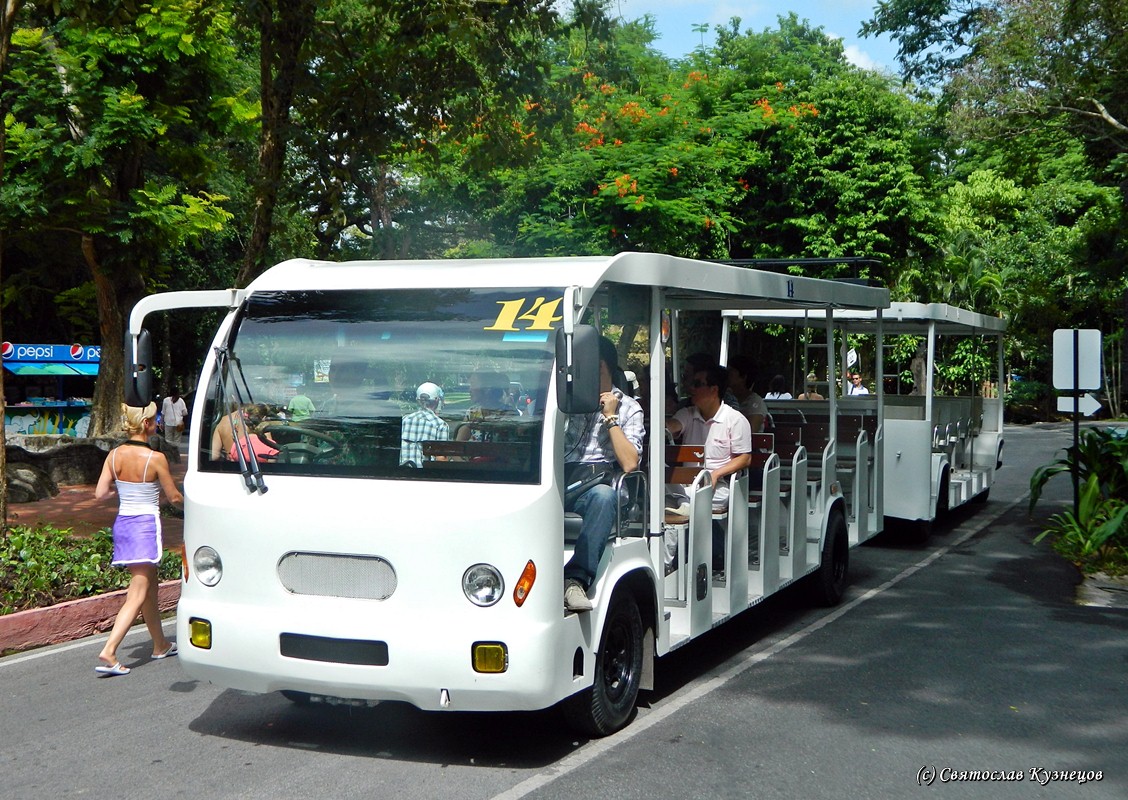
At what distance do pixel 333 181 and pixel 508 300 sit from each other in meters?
8.51

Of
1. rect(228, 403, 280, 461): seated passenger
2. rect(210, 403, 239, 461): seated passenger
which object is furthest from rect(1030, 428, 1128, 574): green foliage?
rect(210, 403, 239, 461): seated passenger

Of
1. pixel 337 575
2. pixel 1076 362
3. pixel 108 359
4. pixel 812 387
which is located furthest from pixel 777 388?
pixel 108 359

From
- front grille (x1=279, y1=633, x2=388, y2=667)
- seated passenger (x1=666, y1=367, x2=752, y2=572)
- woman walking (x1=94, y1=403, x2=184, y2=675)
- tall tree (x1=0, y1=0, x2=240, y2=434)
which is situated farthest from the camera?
tall tree (x1=0, y1=0, x2=240, y2=434)

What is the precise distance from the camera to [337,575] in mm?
5461

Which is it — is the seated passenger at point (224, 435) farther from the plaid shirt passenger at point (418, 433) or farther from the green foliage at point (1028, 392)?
the green foliage at point (1028, 392)

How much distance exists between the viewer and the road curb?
8164 millimetres

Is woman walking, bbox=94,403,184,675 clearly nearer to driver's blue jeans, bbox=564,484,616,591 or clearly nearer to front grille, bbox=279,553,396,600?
front grille, bbox=279,553,396,600

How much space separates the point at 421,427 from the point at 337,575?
77cm

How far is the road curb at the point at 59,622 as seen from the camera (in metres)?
8.16

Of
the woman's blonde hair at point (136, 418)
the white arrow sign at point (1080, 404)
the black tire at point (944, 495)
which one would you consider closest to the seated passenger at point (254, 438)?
the woman's blonde hair at point (136, 418)

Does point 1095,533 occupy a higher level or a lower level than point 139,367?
lower

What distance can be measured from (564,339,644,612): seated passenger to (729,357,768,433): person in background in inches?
119

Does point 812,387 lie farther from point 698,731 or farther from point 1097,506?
point 698,731

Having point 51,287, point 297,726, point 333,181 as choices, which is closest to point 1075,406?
point 333,181
